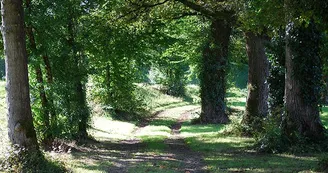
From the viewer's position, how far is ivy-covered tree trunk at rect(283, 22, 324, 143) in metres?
13.5

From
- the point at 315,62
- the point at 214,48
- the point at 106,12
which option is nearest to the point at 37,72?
the point at 106,12

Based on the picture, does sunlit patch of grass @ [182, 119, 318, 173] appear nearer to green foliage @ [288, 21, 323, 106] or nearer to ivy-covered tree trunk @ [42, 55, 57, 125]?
green foliage @ [288, 21, 323, 106]

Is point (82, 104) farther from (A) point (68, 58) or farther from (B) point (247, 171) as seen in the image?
(B) point (247, 171)

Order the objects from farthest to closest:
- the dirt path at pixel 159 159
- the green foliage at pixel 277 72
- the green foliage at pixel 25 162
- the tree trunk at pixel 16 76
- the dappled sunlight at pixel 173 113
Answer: the dappled sunlight at pixel 173 113 < the green foliage at pixel 277 72 < the dirt path at pixel 159 159 < the tree trunk at pixel 16 76 < the green foliage at pixel 25 162

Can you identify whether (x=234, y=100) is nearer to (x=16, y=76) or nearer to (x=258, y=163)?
(x=258, y=163)

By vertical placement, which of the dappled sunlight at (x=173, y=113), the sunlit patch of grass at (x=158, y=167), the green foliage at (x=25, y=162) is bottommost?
the sunlit patch of grass at (x=158, y=167)

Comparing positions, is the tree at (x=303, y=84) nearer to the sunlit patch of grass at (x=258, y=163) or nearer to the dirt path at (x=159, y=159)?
the sunlit patch of grass at (x=258, y=163)

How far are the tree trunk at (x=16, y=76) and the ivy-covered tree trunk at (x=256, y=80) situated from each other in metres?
11.1

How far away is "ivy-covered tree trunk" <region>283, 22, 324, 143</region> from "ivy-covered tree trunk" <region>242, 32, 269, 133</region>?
181 inches

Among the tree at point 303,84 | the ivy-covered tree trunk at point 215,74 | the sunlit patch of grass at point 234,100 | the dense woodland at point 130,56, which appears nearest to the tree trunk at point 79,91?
the dense woodland at point 130,56

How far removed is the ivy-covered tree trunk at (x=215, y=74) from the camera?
2448 centimetres

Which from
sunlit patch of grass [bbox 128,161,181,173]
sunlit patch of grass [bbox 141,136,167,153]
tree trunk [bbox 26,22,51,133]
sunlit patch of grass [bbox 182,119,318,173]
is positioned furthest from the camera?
sunlit patch of grass [bbox 141,136,167,153]

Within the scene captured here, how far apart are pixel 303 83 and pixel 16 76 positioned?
9.14 m

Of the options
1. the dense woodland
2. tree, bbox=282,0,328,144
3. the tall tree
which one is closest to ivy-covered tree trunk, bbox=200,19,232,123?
the tall tree
